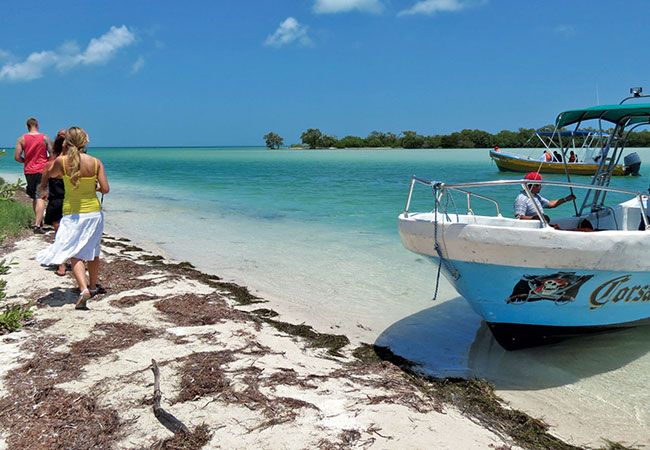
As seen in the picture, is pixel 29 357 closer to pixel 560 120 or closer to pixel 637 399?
pixel 637 399

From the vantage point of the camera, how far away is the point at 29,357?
13.3ft

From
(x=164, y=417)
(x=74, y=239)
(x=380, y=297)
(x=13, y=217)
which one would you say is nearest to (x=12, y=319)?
(x=74, y=239)

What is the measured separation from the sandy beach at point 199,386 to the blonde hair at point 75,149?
1453 mm

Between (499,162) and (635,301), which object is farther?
(499,162)

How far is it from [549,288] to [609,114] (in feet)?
9.38

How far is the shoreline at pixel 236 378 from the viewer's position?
3227mm

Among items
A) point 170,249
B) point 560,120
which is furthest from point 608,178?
point 170,249

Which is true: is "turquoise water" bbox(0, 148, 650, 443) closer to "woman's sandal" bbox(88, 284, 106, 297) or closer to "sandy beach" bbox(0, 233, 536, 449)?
"sandy beach" bbox(0, 233, 536, 449)

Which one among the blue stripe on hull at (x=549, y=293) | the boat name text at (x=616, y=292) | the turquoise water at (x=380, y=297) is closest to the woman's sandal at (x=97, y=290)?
the turquoise water at (x=380, y=297)

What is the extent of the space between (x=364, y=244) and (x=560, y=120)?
19.0ft

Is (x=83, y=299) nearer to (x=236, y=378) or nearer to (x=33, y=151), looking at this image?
(x=236, y=378)

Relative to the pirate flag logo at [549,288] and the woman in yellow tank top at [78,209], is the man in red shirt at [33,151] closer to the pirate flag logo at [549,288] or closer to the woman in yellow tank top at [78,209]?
the woman in yellow tank top at [78,209]

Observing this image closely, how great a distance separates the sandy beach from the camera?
10.2ft

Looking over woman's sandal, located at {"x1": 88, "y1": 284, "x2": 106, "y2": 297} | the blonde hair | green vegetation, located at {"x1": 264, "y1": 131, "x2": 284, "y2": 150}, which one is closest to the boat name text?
the blonde hair
